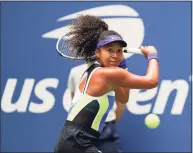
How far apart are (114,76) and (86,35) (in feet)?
1.37

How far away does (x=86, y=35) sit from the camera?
3.00 metres

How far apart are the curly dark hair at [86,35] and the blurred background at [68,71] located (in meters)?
1.69

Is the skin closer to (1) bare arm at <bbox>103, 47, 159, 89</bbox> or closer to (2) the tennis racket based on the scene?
(1) bare arm at <bbox>103, 47, 159, 89</bbox>

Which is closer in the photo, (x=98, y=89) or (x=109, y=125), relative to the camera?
(x=98, y=89)

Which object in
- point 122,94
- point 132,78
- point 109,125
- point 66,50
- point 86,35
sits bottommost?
point 109,125

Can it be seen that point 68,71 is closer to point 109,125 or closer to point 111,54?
point 109,125

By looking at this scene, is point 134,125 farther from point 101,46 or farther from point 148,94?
point 101,46

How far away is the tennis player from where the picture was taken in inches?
173

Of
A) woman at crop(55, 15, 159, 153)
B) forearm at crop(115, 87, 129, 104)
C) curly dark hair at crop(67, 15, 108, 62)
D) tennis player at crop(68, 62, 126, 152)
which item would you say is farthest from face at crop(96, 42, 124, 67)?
tennis player at crop(68, 62, 126, 152)

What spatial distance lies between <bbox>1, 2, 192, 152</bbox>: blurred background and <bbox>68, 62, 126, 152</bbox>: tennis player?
0.79ft

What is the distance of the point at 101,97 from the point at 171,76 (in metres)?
2.07

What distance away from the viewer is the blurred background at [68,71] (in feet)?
15.4

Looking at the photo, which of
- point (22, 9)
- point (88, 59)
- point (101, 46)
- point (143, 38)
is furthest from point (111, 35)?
point (22, 9)

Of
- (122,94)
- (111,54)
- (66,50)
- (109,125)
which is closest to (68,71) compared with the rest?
(109,125)
